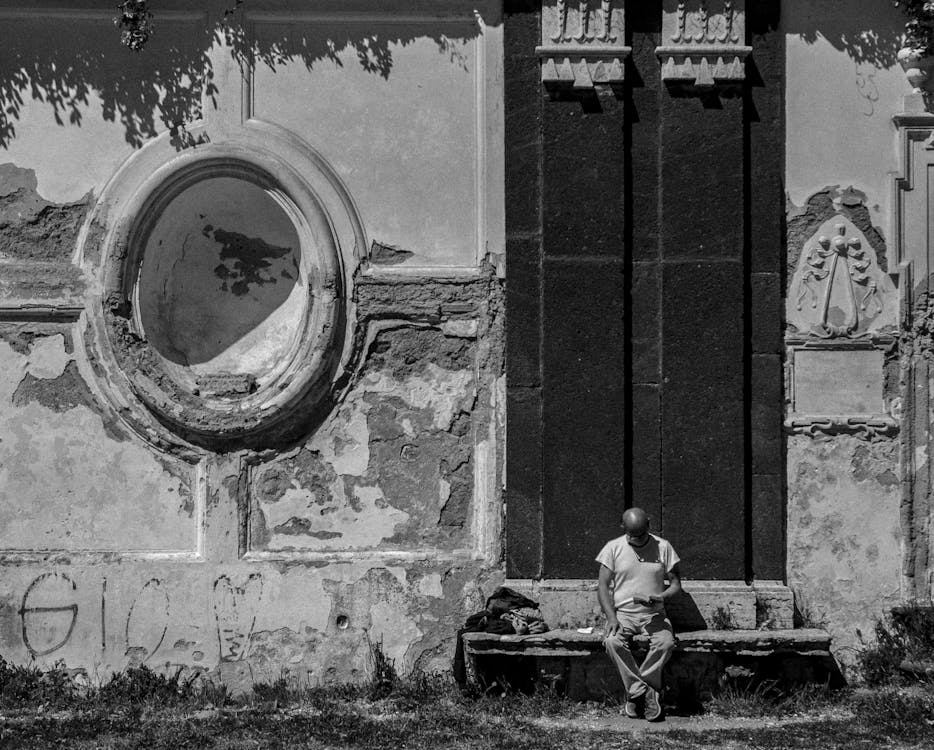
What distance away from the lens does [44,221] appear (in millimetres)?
7707

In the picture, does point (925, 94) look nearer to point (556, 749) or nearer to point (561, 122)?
point (561, 122)

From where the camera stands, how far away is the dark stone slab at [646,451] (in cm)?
756

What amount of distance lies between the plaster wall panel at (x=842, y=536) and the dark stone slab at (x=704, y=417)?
42 centimetres

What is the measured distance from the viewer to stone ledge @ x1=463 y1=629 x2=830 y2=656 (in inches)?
278

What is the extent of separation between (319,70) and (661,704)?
14.1 feet

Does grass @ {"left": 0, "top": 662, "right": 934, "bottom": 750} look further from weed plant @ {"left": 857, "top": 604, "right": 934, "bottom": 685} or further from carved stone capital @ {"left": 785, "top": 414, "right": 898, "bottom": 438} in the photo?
carved stone capital @ {"left": 785, "top": 414, "right": 898, "bottom": 438}

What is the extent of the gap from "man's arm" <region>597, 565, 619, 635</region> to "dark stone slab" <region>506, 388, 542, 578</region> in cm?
62

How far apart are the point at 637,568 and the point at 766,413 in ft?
4.42

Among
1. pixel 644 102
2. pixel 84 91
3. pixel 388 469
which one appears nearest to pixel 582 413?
pixel 388 469

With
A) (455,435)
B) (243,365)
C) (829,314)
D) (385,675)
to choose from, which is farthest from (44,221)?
(829,314)

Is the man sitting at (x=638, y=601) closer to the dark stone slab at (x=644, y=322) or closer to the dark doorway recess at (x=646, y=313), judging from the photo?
the dark doorway recess at (x=646, y=313)

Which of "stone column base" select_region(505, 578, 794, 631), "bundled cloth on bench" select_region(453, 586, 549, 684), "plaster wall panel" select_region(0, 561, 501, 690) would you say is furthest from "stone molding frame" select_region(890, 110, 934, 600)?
"plaster wall panel" select_region(0, 561, 501, 690)

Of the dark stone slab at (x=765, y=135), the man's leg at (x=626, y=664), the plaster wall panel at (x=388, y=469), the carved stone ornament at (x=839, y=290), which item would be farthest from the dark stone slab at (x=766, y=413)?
the plaster wall panel at (x=388, y=469)

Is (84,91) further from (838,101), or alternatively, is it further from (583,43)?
(838,101)
